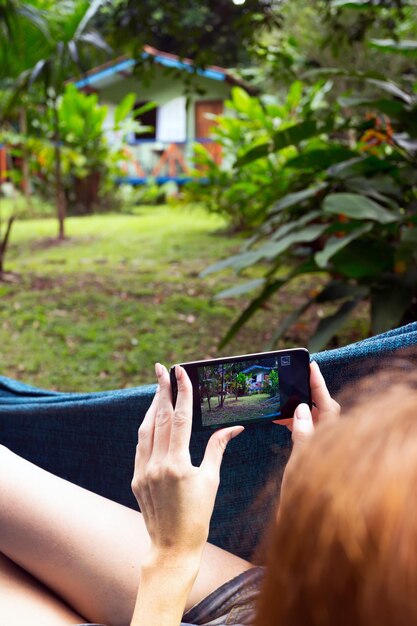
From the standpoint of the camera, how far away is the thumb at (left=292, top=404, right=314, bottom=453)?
84 centimetres

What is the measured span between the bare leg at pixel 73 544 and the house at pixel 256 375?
35 cm

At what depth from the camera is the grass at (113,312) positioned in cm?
392

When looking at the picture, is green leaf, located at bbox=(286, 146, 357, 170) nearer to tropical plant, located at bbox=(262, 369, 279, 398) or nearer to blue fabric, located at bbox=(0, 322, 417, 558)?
blue fabric, located at bbox=(0, 322, 417, 558)

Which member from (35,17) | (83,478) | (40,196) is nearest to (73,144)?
(40,196)

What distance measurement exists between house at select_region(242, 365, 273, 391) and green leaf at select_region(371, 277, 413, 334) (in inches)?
80.2

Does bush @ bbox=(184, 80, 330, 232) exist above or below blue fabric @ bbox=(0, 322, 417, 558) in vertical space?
above

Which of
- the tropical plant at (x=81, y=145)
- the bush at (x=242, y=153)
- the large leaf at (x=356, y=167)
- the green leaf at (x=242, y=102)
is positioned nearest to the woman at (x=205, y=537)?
the large leaf at (x=356, y=167)

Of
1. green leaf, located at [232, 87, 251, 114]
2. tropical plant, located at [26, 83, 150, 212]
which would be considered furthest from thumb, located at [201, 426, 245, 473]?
tropical plant, located at [26, 83, 150, 212]

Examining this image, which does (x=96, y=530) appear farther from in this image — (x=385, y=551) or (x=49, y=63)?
(x=49, y=63)

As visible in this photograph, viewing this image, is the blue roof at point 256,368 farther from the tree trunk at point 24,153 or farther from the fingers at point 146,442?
the tree trunk at point 24,153

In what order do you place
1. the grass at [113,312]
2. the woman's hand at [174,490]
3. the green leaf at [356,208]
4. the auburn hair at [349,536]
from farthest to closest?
the grass at [113,312]
the green leaf at [356,208]
the woman's hand at [174,490]
the auburn hair at [349,536]

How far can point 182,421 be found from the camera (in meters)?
0.83

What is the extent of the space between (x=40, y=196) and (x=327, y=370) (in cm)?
1044

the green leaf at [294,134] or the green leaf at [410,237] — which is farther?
the green leaf at [294,134]
